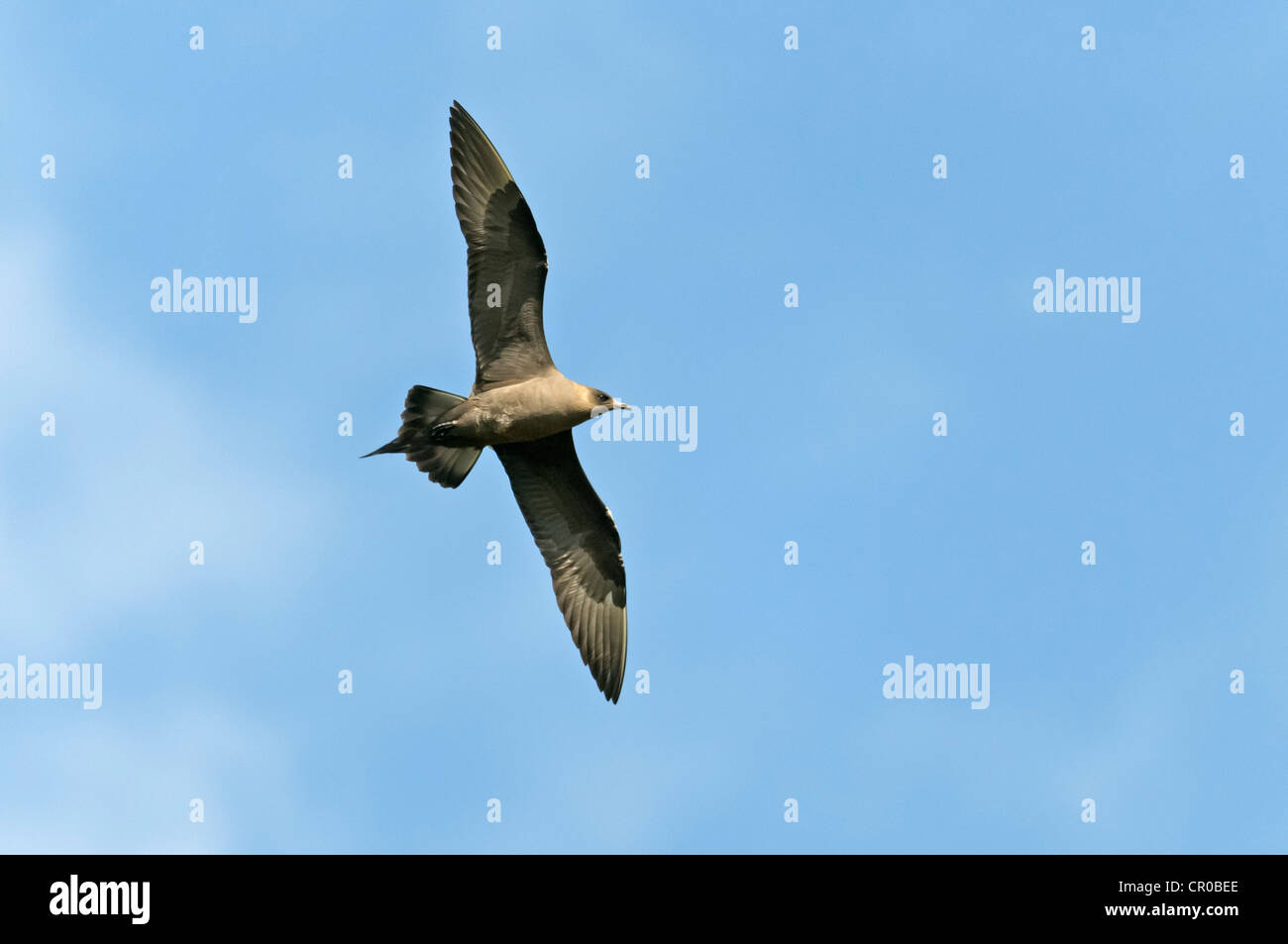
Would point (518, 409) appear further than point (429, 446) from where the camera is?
No

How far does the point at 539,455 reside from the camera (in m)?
17.8

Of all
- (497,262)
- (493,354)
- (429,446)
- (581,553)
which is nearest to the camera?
(497,262)

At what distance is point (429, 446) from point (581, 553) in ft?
8.65

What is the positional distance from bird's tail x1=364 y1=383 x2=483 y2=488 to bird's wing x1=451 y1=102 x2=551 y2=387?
594mm

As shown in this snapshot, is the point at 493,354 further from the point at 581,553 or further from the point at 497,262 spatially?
the point at 581,553

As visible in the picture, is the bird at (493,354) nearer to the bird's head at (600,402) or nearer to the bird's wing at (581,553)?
the bird's head at (600,402)

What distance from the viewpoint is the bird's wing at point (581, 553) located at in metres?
17.9

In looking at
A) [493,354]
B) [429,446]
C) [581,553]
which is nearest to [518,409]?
[493,354]

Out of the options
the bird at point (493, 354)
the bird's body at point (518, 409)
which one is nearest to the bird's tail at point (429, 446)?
the bird at point (493, 354)

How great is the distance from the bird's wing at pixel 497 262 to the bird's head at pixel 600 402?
626 millimetres

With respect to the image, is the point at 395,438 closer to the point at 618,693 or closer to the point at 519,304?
the point at 519,304

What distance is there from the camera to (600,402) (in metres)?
16.8

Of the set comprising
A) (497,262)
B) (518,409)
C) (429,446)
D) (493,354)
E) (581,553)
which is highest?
(497,262)
